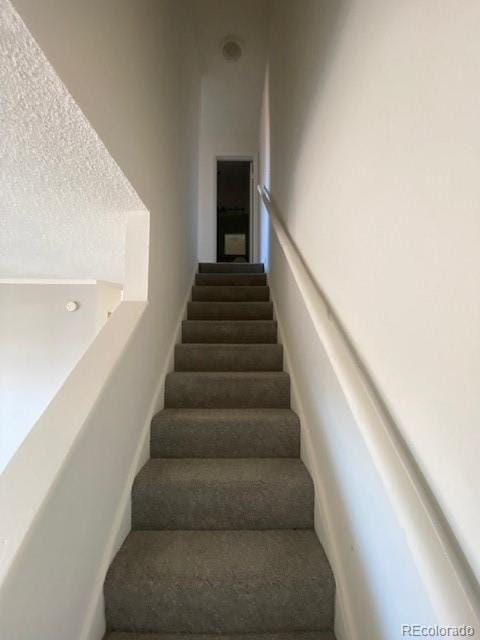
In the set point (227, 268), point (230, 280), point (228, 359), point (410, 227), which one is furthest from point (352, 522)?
point (227, 268)

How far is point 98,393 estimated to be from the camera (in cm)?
110

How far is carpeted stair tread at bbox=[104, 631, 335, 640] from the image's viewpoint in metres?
1.05

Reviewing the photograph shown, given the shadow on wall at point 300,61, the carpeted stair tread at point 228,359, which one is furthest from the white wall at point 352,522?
the shadow on wall at point 300,61

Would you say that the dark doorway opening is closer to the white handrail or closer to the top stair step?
the top stair step

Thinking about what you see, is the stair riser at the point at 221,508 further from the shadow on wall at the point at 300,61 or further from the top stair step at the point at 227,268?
the top stair step at the point at 227,268

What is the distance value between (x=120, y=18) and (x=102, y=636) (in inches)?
77.6

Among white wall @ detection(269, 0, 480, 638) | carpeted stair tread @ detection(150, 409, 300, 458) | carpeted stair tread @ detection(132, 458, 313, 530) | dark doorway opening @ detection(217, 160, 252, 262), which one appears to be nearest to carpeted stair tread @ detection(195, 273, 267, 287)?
carpeted stair tread @ detection(150, 409, 300, 458)

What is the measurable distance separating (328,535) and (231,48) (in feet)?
13.5

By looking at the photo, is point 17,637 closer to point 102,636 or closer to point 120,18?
point 102,636

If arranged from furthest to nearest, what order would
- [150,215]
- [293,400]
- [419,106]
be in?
[293,400], [150,215], [419,106]

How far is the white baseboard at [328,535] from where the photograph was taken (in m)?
1.01

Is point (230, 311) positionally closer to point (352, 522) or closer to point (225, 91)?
point (352, 522)

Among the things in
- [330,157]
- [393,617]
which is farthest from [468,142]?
[393,617]

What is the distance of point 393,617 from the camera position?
2.53 feet
